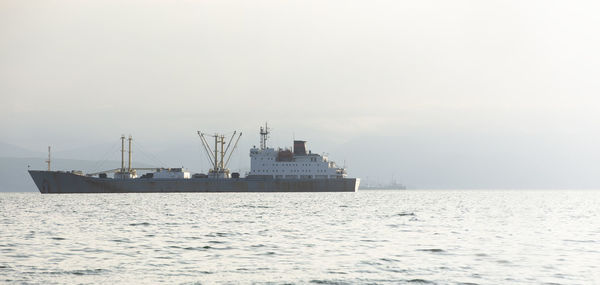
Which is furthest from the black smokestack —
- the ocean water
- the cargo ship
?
the ocean water

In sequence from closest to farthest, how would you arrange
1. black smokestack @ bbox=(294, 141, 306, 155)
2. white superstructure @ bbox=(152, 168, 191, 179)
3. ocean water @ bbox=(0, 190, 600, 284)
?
ocean water @ bbox=(0, 190, 600, 284), white superstructure @ bbox=(152, 168, 191, 179), black smokestack @ bbox=(294, 141, 306, 155)

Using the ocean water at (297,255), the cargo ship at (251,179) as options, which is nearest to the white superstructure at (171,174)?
the cargo ship at (251,179)

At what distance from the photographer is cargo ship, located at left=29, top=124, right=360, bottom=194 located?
156m

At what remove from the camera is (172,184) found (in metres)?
160

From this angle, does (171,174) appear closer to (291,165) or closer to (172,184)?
(172,184)

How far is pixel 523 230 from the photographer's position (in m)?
37.0

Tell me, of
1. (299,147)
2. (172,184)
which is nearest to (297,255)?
(172,184)

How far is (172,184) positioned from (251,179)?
66.2 ft

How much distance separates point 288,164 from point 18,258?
5682 inches

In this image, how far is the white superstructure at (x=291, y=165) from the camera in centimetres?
16625

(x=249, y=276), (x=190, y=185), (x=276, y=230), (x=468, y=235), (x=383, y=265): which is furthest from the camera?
(x=190, y=185)

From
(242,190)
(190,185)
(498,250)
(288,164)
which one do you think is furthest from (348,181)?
(498,250)

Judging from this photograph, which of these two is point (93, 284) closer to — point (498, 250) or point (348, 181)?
point (498, 250)

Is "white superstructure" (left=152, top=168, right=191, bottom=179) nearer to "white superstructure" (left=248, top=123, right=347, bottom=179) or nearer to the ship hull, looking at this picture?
the ship hull
